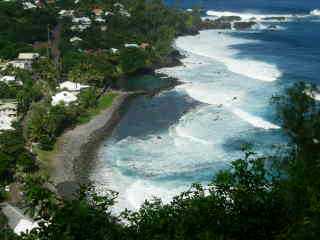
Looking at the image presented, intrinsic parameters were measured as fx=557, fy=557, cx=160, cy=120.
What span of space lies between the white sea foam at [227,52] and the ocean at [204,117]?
12cm

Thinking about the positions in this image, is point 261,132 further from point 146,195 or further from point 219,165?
point 146,195

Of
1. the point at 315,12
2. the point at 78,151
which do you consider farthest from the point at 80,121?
the point at 315,12

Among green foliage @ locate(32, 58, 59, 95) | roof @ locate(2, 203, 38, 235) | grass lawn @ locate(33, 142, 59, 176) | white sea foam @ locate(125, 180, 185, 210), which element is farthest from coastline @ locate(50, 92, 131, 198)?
green foliage @ locate(32, 58, 59, 95)

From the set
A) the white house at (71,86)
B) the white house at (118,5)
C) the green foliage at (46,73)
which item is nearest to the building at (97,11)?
the white house at (118,5)

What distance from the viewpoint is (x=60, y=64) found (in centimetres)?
6275

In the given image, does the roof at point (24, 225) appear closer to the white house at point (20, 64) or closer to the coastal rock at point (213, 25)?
the white house at point (20, 64)

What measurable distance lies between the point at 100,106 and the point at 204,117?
10497 mm

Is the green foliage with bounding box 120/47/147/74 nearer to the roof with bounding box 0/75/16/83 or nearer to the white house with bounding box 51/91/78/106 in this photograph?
the white house with bounding box 51/91/78/106

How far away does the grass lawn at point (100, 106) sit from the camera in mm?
49778

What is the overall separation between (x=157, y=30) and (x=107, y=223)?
7570 centimetres

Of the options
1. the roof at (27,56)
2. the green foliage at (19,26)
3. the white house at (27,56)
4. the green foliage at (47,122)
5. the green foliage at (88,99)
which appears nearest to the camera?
the green foliage at (47,122)

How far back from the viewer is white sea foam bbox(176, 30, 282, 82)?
67000 mm

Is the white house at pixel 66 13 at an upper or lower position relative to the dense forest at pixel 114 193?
upper

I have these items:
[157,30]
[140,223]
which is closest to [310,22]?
[157,30]
